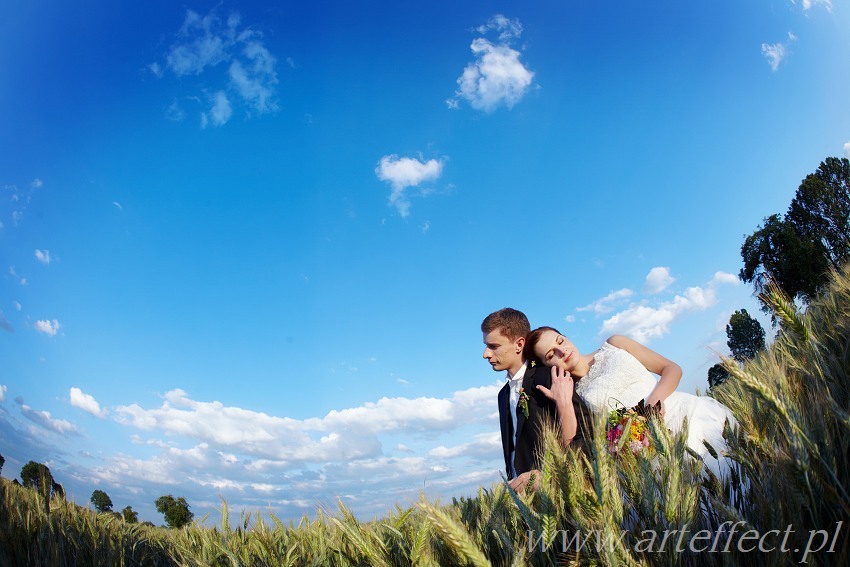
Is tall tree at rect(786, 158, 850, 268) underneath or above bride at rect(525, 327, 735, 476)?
above

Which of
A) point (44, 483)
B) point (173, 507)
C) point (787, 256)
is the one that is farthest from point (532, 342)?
point (787, 256)

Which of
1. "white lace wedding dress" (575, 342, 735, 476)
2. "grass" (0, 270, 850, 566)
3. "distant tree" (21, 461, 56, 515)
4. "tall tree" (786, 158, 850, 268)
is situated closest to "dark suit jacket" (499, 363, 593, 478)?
"white lace wedding dress" (575, 342, 735, 476)

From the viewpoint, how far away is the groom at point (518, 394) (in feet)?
17.8

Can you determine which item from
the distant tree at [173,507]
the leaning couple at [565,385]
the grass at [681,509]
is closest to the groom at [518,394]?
the leaning couple at [565,385]

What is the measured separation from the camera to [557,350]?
19.0ft

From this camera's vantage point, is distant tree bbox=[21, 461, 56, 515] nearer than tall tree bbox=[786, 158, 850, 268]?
Yes

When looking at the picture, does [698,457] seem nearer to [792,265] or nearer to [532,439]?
[532,439]

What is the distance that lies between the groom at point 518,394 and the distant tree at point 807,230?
3968 centimetres

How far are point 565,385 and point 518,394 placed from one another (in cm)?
115

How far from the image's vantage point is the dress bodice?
5.26 metres

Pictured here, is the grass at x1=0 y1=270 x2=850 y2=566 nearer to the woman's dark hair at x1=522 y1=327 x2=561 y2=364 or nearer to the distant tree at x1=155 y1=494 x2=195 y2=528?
the woman's dark hair at x1=522 y1=327 x2=561 y2=364

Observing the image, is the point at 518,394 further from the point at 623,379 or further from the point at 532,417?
the point at 623,379

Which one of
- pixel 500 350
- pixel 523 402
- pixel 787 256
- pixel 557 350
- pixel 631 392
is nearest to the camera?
pixel 631 392

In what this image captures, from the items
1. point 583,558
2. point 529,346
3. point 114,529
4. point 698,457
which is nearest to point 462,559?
point 583,558
